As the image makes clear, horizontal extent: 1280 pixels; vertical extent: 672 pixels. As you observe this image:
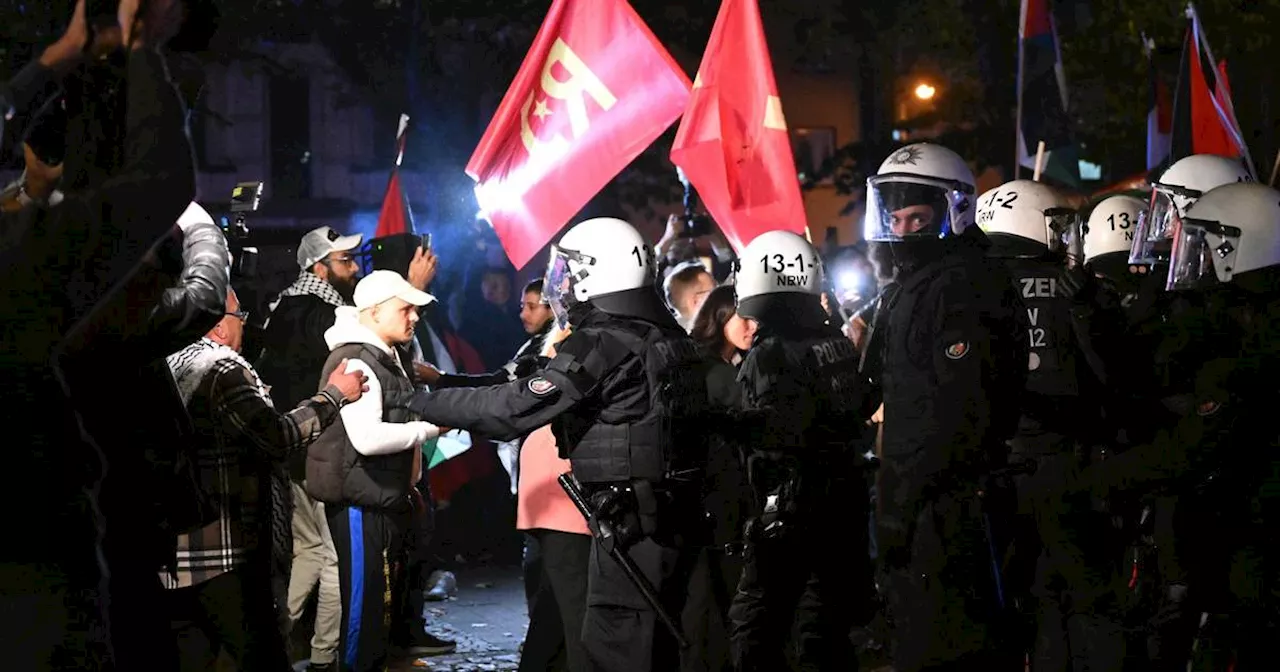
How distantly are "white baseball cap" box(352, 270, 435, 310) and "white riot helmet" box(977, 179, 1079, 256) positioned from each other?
280 cm

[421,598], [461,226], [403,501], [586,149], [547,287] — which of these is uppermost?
[461,226]

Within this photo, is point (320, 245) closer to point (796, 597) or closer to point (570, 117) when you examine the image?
point (570, 117)

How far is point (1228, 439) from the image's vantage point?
218 inches

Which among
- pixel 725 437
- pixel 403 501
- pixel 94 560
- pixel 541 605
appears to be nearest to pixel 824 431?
pixel 725 437

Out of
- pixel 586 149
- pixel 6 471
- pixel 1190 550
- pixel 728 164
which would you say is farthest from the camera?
pixel 728 164

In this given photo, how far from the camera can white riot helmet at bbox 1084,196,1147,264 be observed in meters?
8.55

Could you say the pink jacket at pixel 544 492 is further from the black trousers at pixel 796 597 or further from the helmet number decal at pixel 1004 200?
the helmet number decal at pixel 1004 200

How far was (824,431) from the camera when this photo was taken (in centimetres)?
779

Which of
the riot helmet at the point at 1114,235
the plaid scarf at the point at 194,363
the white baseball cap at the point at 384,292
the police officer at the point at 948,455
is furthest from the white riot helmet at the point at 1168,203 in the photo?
the plaid scarf at the point at 194,363

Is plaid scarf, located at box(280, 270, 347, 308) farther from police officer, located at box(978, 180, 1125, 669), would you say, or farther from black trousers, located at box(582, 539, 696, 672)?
police officer, located at box(978, 180, 1125, 669)

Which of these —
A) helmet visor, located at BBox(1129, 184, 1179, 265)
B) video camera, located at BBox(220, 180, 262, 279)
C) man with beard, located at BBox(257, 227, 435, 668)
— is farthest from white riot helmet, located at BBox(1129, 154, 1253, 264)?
video camera, located at BBox(220, 180, 262, 279)

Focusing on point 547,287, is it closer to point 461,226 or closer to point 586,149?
point 586,149

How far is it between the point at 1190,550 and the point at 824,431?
211 centimetres

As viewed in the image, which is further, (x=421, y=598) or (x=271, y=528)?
(x=421, y=598)
